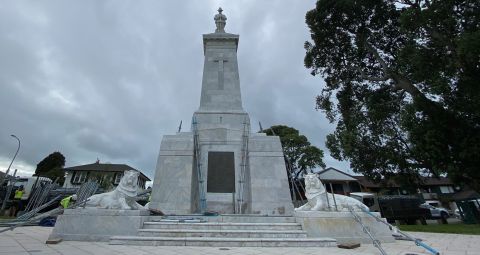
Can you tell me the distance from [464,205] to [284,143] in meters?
21.7

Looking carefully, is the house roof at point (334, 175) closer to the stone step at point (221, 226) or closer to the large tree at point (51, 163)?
the stone step at point (221, 226)

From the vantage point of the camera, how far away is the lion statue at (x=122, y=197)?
8.44 metres

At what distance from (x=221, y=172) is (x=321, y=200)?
20.4 feet

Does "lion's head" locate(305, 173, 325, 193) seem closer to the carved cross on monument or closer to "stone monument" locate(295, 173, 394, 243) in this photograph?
"stone monument" locate(295, 173, 394, 243)

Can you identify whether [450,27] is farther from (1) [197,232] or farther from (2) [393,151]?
(1) [197,232]

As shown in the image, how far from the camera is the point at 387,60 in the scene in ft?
67.9

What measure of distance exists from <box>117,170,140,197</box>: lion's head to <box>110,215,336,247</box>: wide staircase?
1.15 metres

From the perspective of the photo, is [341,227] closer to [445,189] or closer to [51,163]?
[445,189]

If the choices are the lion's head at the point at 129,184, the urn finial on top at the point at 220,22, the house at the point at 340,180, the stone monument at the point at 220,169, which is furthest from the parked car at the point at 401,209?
the house at the point at 340,180

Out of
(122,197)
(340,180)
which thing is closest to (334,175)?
(340,180)

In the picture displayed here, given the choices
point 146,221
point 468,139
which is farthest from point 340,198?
point 468,139

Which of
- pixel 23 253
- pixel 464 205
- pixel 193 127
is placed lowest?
pixel 23 253

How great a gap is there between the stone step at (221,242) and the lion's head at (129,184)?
180cm

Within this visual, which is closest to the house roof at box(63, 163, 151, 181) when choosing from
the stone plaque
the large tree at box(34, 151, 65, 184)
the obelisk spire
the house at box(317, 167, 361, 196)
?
the large tree at box(34, 151, 65, 184)
